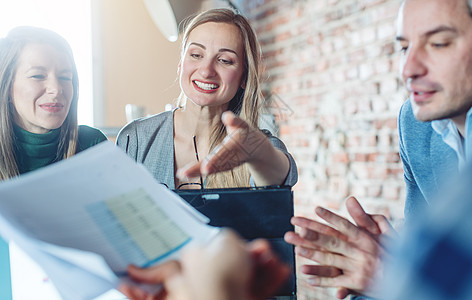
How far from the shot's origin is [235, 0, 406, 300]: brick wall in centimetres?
185

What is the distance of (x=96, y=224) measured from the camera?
1.69 ft

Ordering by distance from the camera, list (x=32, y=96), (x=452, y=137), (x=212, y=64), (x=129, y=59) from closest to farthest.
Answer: (x=452, y=137)
(x=32, y=96)
(x=212, y=64)
(x=129, y=59)

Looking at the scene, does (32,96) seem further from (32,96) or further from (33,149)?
(33,149)

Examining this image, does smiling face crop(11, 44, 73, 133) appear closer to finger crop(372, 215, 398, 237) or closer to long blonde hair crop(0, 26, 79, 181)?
long blonde hair crop(0, 26, 79, 181)

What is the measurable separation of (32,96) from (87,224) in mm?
882

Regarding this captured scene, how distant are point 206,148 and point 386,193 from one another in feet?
2.98

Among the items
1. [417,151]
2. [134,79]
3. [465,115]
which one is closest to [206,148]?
[417,151]

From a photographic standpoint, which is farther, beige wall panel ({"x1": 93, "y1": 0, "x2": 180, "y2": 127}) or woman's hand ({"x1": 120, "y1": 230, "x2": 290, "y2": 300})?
beige wall panel ({"x1": 93, "y1": 0, "x2": 180, "y2": 127})

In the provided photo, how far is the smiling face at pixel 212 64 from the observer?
1.37 m

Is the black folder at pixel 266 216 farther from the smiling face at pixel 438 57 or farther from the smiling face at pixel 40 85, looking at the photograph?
the smiling face at pixel 40 85

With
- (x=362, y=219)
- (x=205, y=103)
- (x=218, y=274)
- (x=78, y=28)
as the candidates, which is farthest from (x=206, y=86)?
(x=78, y=28)

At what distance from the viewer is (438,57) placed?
84 centimetres

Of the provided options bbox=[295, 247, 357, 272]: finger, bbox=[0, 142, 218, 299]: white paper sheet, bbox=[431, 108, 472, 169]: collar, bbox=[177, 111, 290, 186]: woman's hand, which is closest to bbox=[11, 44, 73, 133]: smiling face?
bbox=[177, 111, 290, 186]: woman's hand

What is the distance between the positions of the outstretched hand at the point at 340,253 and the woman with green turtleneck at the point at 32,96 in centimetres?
88
